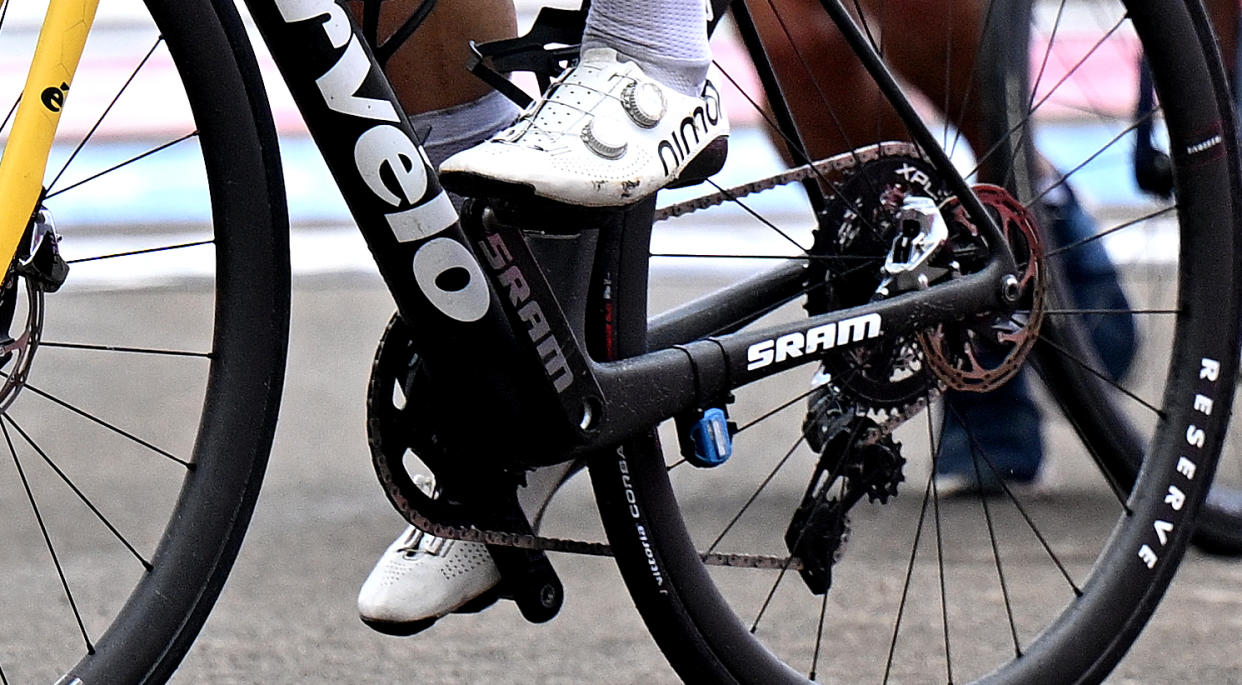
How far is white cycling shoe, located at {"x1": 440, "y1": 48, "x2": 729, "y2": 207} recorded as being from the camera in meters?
1.64

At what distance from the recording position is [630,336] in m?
1.88

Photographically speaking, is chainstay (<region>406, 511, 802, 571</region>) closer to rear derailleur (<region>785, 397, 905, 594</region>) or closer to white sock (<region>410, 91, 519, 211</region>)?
rear derailleur (<region>785, 397, 905, 594</region>)

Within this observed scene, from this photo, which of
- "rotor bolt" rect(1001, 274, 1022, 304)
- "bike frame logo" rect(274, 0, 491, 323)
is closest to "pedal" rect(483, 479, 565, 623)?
"bike frame logo" rect(274, 0, 491, 323)

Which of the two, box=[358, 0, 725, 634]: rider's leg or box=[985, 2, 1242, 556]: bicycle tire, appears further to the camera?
box=[985, 2, 1242, 556]: bicycle tire

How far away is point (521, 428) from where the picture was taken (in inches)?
71.4

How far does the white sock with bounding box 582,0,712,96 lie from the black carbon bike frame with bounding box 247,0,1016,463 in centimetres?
12

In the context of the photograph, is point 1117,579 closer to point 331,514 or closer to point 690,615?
point 690,615

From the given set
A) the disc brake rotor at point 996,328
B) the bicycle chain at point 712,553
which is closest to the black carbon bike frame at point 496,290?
the bicycle chain at point 712,553

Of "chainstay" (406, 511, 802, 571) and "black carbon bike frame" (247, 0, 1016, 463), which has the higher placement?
"black carbon bike frame" (247, 0, 1016, 463)

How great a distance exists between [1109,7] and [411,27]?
1864mm

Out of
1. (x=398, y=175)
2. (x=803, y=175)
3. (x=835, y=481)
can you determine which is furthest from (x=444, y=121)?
(x=835, y=481)

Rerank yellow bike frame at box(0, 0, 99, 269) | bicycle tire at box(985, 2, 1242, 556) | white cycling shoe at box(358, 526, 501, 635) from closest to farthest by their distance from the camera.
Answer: yellow bike frame at box(0, 0, 99, 269), white cycling shoe at box(358, 526, 501, 635), bicycle tire at box(985, 2, 1242, 556)

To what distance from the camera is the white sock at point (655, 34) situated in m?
1.75

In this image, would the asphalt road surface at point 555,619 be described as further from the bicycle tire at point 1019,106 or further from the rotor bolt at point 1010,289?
the rotor bolt at point 1010,289
